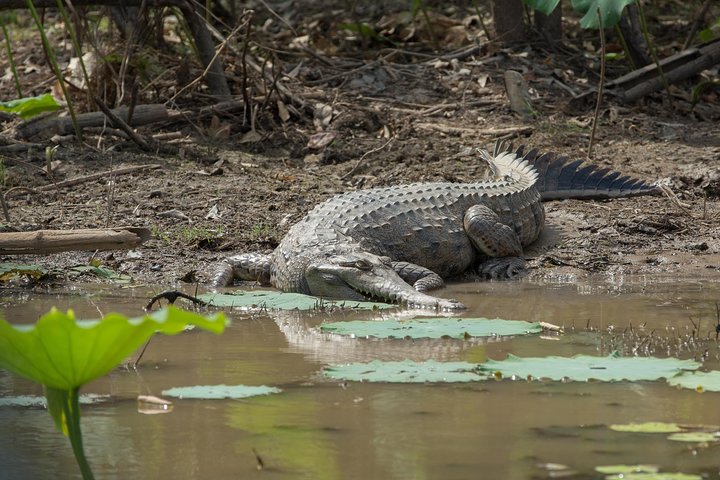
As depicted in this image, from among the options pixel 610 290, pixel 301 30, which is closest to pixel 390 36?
pixel 301 30

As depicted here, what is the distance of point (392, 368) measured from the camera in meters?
3.89

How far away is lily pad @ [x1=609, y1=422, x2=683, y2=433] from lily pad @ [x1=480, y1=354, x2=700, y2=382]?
1.39 ft

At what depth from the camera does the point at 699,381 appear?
11.5 ft

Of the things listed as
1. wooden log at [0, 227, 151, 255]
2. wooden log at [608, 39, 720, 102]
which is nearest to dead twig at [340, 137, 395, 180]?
wooden log at [608, 39, 720, 102]

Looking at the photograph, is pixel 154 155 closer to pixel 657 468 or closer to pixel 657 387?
pixel 657 387

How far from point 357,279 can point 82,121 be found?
4.05m

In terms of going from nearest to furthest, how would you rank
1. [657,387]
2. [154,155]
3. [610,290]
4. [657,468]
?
[657,468]
[657,387]
[610,290]
[154,155]

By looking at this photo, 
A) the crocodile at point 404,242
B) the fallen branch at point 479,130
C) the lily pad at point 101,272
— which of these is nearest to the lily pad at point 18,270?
the lily pad at point 101,272

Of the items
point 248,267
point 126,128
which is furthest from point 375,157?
point 248,267

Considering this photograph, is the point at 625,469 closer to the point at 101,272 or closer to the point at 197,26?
the point at 101,272

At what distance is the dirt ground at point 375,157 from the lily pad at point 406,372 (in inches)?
115

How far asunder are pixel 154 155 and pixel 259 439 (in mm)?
6333

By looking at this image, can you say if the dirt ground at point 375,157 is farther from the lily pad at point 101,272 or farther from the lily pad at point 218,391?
the lily pad at point 218,391

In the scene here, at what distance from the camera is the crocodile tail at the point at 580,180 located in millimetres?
8383
